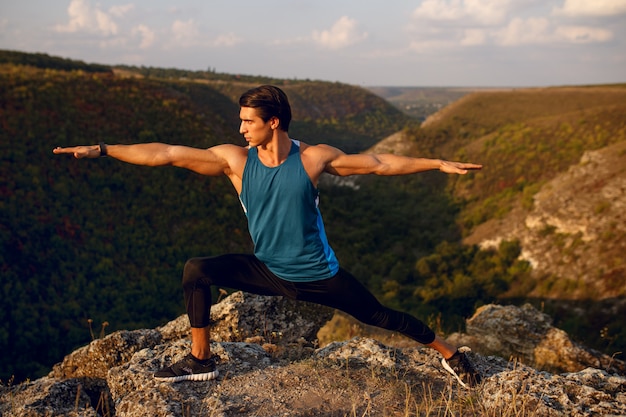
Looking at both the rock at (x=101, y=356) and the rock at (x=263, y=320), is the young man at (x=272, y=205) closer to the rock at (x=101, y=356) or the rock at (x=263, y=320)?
the rock at (x=101, y=356)

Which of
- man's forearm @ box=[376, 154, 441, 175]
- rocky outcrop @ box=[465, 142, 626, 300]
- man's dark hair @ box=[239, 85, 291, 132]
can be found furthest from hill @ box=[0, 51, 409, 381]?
rocky outcrop @ box=[465, 142, 626, 300]

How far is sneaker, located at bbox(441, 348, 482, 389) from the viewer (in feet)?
16.0

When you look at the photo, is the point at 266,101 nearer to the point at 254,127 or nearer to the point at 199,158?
the point at 254,127

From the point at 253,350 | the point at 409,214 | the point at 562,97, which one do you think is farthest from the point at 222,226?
the point at 562,97

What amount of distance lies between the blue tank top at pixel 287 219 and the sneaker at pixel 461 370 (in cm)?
175

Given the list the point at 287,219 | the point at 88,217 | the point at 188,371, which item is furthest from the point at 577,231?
the point at 188,371

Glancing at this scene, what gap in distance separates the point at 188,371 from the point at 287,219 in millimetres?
1823

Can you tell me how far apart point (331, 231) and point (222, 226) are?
877cm

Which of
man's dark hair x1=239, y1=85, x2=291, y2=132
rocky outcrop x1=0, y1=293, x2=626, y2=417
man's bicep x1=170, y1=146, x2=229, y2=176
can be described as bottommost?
rocky outcrop x1=0, y1=293, x2=626, y2=417

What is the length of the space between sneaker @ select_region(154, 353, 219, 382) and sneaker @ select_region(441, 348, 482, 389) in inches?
96.1

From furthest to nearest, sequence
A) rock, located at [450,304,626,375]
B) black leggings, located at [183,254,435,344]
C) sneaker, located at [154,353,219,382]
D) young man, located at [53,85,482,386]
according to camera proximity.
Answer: rock, located at [450,304,626,375]
sneaker, located at [154,353,219,382]
black leggings, located at [183,254,435,344]
young man, located at [53,85,482,386]

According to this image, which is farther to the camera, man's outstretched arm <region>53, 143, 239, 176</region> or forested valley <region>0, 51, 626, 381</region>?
forested valley <region>0, 51, 626, 381</region>

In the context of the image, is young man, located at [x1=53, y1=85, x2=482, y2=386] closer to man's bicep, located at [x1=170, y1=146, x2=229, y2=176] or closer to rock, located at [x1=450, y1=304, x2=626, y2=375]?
man's bicep, located at [x1=170, y1=146, x2=229, y2=176]

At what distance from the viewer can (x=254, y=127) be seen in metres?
4.00
